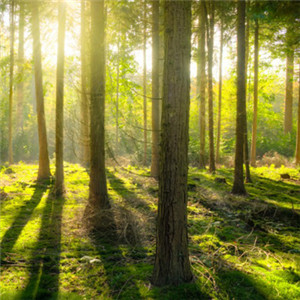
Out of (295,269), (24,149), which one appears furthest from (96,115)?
(24,149)

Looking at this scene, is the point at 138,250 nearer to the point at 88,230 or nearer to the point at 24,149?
the point at 88,230

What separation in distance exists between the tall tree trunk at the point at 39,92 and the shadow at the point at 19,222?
1.52 m

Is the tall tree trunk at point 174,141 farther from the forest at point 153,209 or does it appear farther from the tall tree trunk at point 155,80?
the tall tree trunk at point 155,80

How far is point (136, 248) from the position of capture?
535 centimetres

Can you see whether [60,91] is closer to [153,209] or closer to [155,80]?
[155,80]

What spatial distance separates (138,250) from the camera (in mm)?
5266

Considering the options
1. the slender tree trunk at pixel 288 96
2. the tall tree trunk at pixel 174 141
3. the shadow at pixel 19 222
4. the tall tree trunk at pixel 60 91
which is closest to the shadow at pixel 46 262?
the shadow at pixel 19 222

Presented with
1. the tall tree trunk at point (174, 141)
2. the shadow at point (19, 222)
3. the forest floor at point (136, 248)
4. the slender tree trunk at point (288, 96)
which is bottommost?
the forest floor at point (136, 248)

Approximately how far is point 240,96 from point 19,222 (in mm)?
7652

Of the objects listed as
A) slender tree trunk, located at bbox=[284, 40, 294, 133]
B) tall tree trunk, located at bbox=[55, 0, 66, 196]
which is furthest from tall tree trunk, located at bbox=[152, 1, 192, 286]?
slender tree trunk, located at bbox=[284, 40, 294, 133]

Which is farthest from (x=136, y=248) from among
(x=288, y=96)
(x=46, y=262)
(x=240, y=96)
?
(x=288, y=96)

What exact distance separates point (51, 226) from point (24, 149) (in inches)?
889

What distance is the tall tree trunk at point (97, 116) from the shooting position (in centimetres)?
687

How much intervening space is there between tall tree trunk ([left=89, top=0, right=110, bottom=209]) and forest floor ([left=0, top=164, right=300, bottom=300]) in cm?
65
